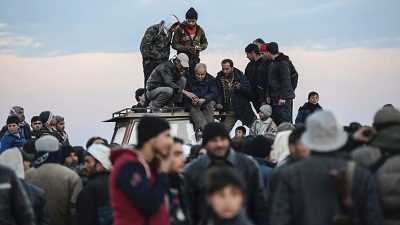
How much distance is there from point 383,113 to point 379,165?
670 mm

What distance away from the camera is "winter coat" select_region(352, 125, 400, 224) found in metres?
9.55

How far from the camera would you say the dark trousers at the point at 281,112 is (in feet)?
81.6

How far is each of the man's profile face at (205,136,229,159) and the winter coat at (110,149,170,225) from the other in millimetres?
2096

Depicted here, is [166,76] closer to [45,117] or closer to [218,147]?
[45,117]

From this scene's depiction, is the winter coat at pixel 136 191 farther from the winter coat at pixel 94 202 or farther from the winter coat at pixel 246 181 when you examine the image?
the winter coat at pixel 94 202

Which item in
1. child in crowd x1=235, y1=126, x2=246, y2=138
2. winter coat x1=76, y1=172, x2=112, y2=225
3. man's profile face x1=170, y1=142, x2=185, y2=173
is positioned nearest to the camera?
man's profile face x1=170, y1=142, x2=185, y2=173

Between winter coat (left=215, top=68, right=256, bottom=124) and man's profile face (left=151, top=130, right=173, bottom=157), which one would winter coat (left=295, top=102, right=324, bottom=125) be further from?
man's profile face (left=151, top=130, right=173, bottom=157)

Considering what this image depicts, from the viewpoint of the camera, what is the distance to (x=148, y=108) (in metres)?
25.7

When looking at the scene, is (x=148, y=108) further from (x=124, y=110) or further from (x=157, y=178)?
(x=157, y=178)

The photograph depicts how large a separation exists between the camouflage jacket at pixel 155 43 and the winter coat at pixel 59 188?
41.7 ft

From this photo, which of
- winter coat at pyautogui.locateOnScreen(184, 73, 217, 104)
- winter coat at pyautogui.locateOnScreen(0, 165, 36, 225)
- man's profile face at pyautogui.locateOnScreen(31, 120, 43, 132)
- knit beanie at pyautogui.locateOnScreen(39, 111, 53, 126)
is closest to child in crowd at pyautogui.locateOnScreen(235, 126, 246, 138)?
winter coat at pyautogui.locateOnScreen(184, 73, 217, 104)

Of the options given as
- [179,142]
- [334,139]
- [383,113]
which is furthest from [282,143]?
[334,139]

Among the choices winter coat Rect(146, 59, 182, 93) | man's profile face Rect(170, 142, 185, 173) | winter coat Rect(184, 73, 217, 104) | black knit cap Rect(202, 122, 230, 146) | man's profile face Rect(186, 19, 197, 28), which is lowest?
man's profile face Rect(170, 142, 185, 173)

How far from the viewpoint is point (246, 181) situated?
11305 millimetres
